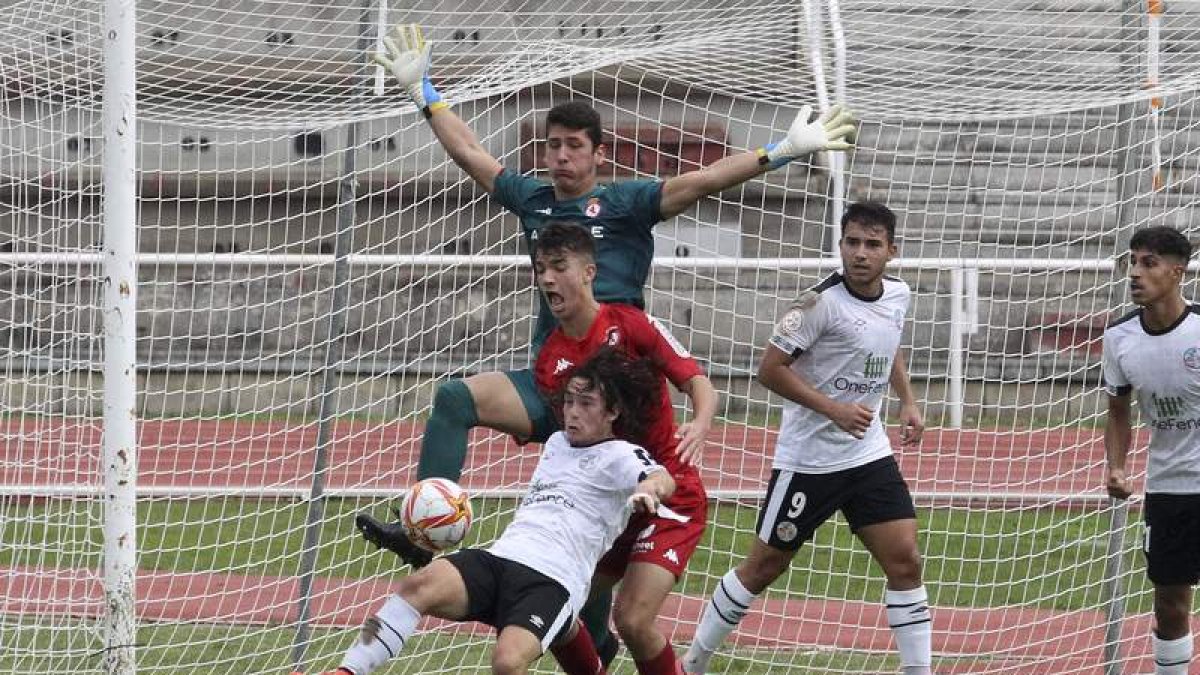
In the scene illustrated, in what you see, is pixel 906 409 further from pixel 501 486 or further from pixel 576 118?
pixel 501 486

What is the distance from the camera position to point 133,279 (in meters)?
7.00

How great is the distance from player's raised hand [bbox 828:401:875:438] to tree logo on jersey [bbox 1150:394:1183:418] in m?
1.19

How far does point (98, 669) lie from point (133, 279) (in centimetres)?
159

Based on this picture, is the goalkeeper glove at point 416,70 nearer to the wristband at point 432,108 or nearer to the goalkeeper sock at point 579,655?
the wristband at point 432,108

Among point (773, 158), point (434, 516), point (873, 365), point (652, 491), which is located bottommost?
point (434, 516)

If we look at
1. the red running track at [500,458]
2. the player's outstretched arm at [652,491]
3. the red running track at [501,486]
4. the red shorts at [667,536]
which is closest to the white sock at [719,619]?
the red shorts at [667,536]

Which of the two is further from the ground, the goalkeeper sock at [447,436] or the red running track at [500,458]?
the goalkeeper sock at [447,436]

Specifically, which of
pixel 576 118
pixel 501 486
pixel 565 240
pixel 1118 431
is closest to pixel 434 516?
pixel 565 240

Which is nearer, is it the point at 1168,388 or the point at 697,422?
the point at 697,422

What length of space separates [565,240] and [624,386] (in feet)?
1.90

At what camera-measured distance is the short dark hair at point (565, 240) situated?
6.52 meters

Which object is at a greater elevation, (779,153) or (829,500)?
(779,153)

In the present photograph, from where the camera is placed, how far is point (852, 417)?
23.4ft

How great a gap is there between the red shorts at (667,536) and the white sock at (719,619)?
71cm
